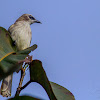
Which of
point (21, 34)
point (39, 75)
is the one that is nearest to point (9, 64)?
point (39, 75)

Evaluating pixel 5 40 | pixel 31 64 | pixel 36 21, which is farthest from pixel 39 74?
pixel 36 21

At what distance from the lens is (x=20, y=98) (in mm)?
864

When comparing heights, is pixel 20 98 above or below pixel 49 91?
above

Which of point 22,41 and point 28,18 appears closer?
point 22,41

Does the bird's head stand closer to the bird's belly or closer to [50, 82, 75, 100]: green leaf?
the bird's belly

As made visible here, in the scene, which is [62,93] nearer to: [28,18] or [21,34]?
[21,34]

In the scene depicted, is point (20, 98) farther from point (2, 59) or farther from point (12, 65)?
point (2, 59)

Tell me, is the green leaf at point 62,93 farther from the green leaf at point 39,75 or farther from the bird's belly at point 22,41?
the bird's belly at point 22,41

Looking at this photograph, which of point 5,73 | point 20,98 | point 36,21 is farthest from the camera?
point 36,21

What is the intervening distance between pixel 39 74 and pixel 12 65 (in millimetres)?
237

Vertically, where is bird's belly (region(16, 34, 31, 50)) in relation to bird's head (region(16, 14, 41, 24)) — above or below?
below

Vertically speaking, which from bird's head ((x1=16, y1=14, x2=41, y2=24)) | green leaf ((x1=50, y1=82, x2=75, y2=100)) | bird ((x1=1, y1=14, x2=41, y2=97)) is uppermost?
bird's head ((x1=16, y1=14, x2=41, y2=24))

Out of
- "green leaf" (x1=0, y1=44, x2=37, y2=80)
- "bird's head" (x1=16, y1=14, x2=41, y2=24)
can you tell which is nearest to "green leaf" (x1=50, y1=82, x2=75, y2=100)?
"green leaf" (x1=0, y1=44, x2=37, y2=80)

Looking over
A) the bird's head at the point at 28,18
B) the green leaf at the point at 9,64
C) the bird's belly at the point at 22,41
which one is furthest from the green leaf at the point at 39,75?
the bird's head at the point at 28,18
